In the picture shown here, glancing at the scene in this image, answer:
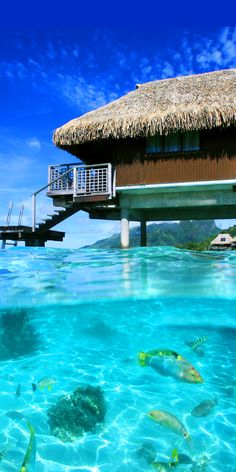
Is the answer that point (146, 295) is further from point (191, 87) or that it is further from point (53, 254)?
point (191, 87)

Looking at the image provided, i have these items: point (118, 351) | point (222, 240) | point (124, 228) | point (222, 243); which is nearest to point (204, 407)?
point (118, 351)

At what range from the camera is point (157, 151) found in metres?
14.4

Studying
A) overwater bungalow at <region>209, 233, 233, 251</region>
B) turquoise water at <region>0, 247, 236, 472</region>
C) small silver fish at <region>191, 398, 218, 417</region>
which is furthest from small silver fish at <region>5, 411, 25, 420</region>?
overwater bungalow at <region>209, 233, 233, 251</region>

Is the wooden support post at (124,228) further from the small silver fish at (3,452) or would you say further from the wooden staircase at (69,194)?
the small silver fish at (3,452)

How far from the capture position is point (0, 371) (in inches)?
236

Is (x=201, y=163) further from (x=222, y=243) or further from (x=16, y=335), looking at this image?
(x=222, y=243)

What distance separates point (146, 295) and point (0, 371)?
4.48 m

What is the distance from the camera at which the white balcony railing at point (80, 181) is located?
46.2ft

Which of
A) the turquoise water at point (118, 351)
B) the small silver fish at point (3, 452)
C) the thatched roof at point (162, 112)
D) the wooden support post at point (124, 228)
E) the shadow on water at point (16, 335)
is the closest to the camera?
the small silver fish at point (3, 452)

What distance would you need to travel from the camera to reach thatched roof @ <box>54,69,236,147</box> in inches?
509

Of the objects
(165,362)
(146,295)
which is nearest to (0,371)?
(165,362)

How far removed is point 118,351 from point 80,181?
8.54 m

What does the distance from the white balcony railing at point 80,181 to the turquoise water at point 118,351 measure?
2.40 m

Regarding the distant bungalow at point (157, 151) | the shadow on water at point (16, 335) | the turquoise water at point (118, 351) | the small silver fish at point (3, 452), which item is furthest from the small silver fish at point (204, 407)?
the distant bungalow at point (157, 151)
